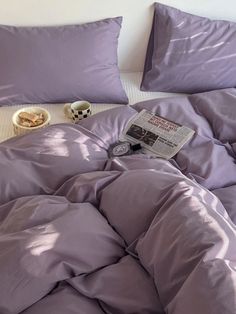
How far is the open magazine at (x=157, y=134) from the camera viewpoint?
1457mm

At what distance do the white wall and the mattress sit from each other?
0.12 m

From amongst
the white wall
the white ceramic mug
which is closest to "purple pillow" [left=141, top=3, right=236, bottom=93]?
the white wall

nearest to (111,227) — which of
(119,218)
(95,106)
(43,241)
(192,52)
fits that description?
(119,218)

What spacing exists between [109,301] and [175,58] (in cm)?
121

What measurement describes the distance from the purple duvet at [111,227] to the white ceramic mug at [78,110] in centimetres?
22

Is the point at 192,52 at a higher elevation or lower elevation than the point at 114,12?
lower

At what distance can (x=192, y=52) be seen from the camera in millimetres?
1848

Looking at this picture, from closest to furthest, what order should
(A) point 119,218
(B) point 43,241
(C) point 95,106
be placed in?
1. (B) point 43,241
2. (A) point 119,218
3. (C) point 95,106

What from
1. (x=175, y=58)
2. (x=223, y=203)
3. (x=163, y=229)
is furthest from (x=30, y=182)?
(x=175, y=58)

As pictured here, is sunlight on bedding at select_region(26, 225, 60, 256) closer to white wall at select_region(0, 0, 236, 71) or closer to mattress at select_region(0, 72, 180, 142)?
mattress at select_region(0, 72, 180, 142)

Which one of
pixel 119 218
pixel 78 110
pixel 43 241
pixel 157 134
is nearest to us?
pixel 43 241

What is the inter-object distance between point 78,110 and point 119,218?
68 centimetres

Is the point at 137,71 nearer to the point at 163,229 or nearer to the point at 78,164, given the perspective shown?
the point at 78,164

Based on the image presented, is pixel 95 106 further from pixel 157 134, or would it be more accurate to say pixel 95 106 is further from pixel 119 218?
pixel 119 218
